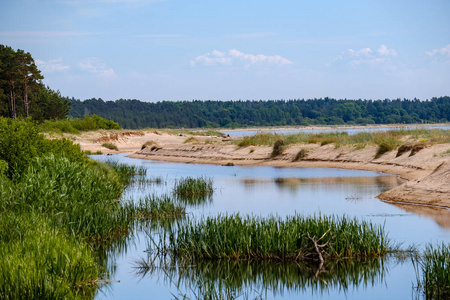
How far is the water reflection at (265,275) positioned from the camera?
36.1 ft

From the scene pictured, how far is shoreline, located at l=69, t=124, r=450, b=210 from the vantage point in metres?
20.6

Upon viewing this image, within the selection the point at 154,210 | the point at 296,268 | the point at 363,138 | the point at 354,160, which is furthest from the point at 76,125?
the point at 296,268

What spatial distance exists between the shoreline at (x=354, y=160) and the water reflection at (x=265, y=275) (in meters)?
8.21

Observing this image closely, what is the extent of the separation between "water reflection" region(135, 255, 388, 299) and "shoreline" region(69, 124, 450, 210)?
26.9ft

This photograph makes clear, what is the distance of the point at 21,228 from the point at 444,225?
10771 millimetres

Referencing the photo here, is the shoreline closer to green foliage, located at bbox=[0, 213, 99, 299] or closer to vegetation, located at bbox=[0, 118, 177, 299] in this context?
vegetation, located at bbox=[0, 118, 177, 299]

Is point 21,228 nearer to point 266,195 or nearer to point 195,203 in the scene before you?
point 195,203

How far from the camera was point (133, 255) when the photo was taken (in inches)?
534

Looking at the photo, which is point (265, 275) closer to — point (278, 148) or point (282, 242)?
point (282, 242)

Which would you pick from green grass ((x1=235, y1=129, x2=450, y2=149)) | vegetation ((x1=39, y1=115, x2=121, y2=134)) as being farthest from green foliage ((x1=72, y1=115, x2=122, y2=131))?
green grass ((x1=235, y1=129, x2=450, y2=149))

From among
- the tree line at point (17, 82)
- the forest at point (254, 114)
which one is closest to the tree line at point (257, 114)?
the forest at point (254, 114)

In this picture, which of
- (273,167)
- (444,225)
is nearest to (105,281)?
(444,225)

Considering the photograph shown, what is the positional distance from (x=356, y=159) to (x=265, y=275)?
87.9ft

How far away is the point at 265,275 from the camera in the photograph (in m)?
11.7
